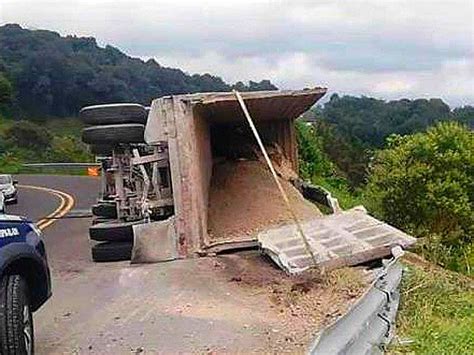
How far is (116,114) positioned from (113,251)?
224 centimetres

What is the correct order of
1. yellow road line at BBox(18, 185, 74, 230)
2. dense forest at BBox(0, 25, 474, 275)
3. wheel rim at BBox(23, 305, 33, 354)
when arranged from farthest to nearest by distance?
yellow road line at BBox(18, 185, 74, 230)
dense forest at BBox(0, 25, 474, 275)
wheel rim at BBox(23, 305, 33, 354)

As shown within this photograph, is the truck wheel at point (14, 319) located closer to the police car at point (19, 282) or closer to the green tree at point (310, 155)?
the police car at point (19, 282)

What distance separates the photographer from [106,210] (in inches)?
546

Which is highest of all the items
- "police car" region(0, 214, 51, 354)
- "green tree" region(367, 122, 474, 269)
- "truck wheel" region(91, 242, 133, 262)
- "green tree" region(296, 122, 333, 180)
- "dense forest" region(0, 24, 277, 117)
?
"police car" region(0, 214, 51, 354)

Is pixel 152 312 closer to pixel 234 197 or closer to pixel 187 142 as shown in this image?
pixel 187 142

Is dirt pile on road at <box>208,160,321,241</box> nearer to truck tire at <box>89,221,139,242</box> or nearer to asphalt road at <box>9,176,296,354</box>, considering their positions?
truck tire at <box>89,221,139,242</box>

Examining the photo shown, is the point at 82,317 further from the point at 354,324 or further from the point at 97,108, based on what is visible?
the point at 97,108

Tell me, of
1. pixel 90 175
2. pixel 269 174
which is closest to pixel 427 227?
pixel 269 174

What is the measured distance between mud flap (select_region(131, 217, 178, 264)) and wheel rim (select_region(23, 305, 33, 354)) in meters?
4.77

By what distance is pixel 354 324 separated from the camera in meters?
5.63

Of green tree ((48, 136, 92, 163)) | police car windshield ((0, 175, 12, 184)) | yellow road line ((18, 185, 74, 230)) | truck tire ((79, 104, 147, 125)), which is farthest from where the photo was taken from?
green tree ((48, 136, 92, 163))

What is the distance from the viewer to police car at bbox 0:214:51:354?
6348 mm

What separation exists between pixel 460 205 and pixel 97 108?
8.98m

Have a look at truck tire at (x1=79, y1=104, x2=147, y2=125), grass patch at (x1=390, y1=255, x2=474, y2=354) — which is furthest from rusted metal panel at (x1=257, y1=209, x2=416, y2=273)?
truck tire at (x1=79, y1=104, x2=147, y2=125)
